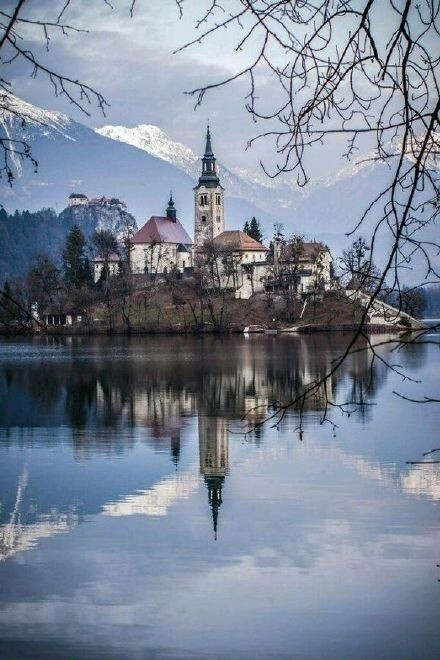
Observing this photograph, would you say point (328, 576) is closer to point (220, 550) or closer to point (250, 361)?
point (220, 550)

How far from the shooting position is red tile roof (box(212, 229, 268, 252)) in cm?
13288

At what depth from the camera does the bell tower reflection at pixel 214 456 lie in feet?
56.2

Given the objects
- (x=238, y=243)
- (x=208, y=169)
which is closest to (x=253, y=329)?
(x=238, y=243)

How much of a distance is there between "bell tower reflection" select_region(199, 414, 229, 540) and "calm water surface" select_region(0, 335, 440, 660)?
72mm

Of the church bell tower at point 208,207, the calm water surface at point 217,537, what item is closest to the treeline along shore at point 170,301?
the church bell tower at point 208,207

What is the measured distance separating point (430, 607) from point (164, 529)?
197 inches

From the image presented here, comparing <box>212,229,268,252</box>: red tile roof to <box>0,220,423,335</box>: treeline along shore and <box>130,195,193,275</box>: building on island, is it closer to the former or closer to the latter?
<box>0,220,423,335</box>: treeline along shore

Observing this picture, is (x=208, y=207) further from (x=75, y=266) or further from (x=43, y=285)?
(x=43, y=285)

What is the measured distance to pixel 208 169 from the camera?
16850 cm

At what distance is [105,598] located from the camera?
11320mm

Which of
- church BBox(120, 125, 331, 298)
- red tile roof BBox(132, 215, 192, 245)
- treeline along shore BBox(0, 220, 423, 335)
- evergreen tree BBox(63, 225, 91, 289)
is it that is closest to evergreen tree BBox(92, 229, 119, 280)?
treeline along shore BBox(0, 220, 423, 335)

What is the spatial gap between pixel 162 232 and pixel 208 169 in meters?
20.6

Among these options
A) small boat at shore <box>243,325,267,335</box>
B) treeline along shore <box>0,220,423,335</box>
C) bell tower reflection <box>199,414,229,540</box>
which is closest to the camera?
bell tower reflection <box>199,414,229,540</box>

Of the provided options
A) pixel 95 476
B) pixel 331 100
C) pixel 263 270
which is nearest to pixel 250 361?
pixel 95 476
